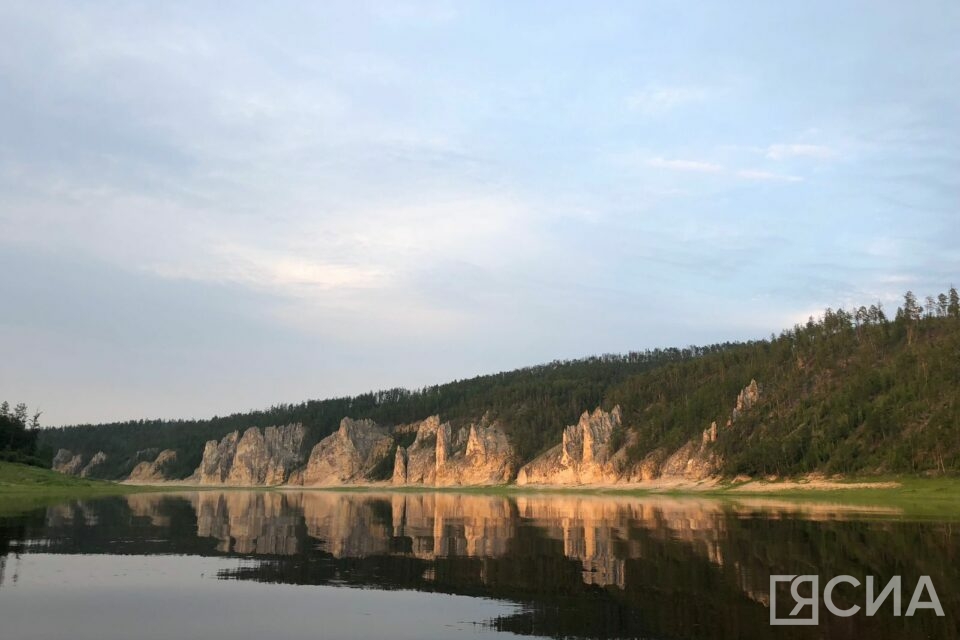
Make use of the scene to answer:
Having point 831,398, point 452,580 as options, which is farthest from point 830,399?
point 452,580

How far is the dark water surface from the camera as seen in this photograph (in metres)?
18.2

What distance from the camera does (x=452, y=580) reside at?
25594 millimetres

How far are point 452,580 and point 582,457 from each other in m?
162

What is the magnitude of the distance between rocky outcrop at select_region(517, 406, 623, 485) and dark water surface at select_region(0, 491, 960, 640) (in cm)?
13003

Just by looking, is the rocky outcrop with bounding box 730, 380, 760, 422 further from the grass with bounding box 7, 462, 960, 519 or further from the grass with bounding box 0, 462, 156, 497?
the grass with bounding box 0, 462, 156, 497

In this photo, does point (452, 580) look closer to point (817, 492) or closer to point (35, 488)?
point (35, 488)

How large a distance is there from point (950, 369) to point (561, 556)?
11337cm

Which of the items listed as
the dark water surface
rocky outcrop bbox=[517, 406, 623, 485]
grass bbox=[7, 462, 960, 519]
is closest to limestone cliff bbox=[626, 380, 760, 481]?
rocky outcrop bbox=[517, 406, 623, 485]

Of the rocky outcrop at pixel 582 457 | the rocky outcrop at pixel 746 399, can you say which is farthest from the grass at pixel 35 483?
the rocky outcrop at pixel 746 399

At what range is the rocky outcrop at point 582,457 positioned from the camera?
17375 cm

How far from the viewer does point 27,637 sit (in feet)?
55.1

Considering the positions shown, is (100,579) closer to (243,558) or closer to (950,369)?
(243,558)

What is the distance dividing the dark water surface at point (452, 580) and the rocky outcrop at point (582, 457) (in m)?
130

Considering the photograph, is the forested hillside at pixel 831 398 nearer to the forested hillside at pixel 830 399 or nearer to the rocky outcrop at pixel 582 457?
the forested hillside at pixel 830 399
